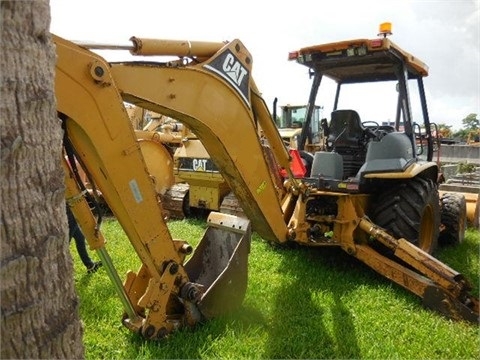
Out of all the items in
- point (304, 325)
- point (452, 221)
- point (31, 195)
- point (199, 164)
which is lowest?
point (304, 325)

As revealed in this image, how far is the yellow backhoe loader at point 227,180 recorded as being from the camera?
8.45 feet

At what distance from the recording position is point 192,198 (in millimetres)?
7289

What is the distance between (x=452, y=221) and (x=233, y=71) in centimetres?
391

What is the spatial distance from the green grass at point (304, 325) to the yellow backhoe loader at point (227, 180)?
0.50 feet

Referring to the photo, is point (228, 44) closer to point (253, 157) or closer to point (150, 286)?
point (253, 157)

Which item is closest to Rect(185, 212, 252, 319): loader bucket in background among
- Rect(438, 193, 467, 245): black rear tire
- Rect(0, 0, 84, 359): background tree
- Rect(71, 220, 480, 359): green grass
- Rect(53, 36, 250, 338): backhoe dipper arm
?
Rect(53, 36, 250, 338): backhoe dipper arm

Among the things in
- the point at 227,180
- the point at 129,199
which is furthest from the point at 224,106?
the point at 129,199

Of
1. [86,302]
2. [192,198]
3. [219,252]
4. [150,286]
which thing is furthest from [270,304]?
[192,198]

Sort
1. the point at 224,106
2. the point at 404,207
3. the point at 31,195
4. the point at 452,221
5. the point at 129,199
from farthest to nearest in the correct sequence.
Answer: the point at 452,221 < the point at 404,207 < the point at 224,106 < the point at 129,199 < the point at 31,195

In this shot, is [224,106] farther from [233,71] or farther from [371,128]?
[371,128]

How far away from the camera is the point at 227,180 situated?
339 centimetres

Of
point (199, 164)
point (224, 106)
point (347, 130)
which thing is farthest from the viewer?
point (199, 164)

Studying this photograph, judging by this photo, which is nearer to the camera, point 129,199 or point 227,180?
point 129,199

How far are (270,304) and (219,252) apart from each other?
23.7 inches
